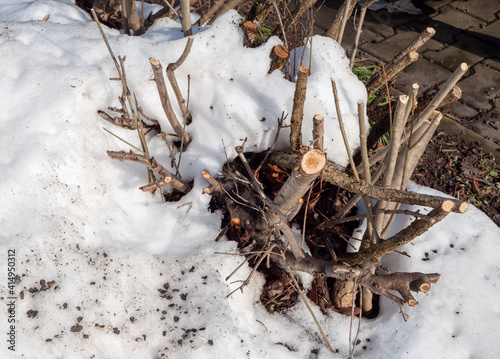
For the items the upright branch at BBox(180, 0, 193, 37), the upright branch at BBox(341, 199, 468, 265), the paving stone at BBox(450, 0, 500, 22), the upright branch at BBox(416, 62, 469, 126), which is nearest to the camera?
the upright branch at BBox(341, 199, 468, 265)

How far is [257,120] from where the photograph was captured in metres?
2.15

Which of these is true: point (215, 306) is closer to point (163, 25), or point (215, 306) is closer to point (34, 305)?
point (34, 305)

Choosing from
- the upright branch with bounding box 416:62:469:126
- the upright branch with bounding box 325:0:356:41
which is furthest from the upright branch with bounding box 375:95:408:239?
the upright branch with bounding box 325:0:356:41

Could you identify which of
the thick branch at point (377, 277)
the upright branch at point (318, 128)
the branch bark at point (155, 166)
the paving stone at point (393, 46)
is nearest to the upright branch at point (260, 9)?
the upright branch at point (318, 128)

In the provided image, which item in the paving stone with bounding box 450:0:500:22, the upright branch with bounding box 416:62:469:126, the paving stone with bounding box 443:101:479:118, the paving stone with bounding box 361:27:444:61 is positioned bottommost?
the paving stone with bounding box 443:101:479:118

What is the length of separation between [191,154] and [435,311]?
1.41m

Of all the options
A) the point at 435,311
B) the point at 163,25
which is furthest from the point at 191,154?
the point at 435,311

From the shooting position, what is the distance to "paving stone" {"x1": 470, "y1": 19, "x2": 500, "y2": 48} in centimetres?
412

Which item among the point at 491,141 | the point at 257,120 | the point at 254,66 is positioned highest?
the point at 254,66

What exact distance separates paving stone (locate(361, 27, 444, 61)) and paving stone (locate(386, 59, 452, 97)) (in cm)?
23

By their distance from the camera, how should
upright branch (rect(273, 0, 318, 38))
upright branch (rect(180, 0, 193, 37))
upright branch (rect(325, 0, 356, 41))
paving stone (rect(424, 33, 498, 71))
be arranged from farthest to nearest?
paving stone (rect(424, 33, 498, 71)), upright branch (rect(273, 0, 318, 38)), upright branch (rect(325, 0, 356, 41)), upright branch (rect(180, 0, 193, 37))

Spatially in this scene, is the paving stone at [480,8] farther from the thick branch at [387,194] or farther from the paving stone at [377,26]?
the thick branch at [387,194]

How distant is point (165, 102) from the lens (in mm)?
1987

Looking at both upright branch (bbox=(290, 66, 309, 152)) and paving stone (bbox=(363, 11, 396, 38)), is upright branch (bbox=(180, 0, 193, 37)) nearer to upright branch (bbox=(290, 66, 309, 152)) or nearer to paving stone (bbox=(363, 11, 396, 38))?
upright branch (bbox=(290, 66, 309, 152))
